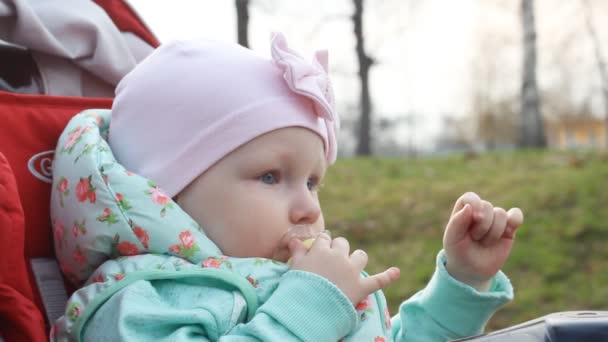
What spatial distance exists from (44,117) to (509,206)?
3.83m

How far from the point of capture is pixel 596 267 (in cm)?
421

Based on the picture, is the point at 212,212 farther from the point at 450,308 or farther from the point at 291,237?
the point at 450,308

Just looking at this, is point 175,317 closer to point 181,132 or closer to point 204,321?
point 204,321

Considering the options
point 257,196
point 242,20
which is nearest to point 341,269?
point 257,196

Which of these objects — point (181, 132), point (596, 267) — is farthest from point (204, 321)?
point (596, 267)

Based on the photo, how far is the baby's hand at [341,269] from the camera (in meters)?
1.11

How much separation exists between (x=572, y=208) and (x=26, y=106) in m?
4.08

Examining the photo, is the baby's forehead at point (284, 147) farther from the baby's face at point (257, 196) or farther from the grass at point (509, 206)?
the grass at point (509, 206)

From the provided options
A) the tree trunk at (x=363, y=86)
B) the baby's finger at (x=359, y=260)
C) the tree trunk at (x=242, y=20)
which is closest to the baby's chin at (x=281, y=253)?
the baby's finger at (x=359, y=260)

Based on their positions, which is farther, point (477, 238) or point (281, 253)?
point (477, 238)

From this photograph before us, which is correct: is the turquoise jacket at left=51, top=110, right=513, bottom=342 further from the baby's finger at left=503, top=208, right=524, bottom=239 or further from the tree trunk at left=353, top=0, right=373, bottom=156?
the tree trunk at left=353, top=0, right=373, bottom=156

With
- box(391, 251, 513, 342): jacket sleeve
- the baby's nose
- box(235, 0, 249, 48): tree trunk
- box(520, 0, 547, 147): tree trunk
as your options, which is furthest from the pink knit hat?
box(520, 0, 547, 147): tree trunk

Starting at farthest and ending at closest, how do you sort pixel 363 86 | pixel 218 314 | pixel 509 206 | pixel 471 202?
pixel 363 86
pixel 509 206
pixel 471 202
pixel 218 314

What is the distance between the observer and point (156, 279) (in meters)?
1.09
